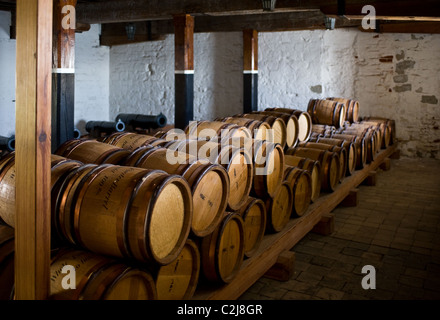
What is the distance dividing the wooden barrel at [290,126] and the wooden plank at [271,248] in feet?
2.78

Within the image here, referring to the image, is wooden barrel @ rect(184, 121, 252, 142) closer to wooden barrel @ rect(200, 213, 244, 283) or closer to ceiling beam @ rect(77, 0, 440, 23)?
wooden barrel @ rect(200, 213, 244, 283)

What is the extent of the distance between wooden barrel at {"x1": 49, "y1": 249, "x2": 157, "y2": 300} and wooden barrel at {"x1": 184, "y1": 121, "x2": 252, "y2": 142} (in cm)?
224

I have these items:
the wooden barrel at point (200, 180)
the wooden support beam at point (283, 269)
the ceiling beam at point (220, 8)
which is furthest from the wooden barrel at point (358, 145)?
the wooden barrel at point (200, 180)

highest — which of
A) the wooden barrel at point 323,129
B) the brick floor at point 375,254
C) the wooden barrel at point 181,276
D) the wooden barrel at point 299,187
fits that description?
the wooden barrel at point 323,129

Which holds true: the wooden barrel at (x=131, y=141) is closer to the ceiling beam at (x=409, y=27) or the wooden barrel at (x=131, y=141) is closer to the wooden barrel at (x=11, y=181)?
the wooden barrel at (x=11, y=181)

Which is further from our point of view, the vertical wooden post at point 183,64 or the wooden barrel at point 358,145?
the vertical wooden post at point 183,64

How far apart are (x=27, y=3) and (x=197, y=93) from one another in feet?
30.6

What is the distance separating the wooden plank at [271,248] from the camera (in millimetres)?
2848

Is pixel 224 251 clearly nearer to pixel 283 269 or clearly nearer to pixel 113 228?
pixel 283 269

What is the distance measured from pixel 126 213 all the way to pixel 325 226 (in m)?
2.99

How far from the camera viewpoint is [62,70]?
201 inches

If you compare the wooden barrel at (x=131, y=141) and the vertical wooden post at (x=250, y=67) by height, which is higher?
the vertical wooden post at (x=250, y=67)

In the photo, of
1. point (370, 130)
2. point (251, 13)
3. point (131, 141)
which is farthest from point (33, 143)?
point (370, 130)
